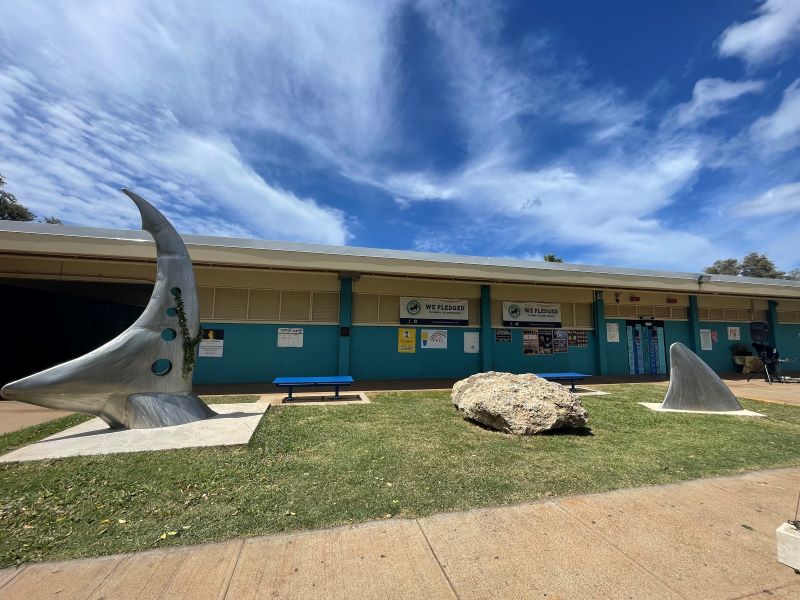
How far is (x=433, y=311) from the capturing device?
551 inches

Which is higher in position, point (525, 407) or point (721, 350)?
point (721, 350)

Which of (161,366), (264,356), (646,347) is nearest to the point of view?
(161,366)

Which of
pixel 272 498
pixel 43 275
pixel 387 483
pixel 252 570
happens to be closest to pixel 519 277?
pixel 387 483

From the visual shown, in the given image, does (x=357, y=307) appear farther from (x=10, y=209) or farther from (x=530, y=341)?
(x=10, y=209)

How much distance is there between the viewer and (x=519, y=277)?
1330cm

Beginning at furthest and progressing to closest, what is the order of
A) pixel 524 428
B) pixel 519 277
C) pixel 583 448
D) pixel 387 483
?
1. pixel 519 277
2. pixel 524 428
3. pixel 583 448
4. pixel 387 483

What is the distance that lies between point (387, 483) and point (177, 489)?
2.25 metres

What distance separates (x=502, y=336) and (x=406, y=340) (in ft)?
12.6

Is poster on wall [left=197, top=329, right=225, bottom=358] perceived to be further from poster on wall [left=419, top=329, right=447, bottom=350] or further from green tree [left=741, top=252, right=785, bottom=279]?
green tree [left=741, top=252, right=785, bottom=279]

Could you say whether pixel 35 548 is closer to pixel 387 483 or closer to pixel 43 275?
pixel 387 483

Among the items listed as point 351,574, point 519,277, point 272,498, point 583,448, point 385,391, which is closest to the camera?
point 351,574

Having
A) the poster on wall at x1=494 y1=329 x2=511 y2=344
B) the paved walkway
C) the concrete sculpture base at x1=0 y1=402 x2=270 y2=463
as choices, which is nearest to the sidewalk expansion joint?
the concrete sculpture base at x1=0 y1=402 x2=270 y2=463

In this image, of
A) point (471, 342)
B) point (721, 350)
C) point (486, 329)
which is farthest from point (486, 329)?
point (721, 350)

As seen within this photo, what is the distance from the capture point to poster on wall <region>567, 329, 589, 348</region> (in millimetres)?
15445
